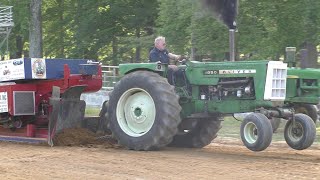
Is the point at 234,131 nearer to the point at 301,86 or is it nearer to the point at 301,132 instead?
the point at 301,86

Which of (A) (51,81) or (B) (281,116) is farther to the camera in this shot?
(A) (51,81)

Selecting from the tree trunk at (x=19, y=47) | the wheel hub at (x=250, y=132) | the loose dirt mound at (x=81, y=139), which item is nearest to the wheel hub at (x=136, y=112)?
the loose dirt mound at (x=81, y=139)

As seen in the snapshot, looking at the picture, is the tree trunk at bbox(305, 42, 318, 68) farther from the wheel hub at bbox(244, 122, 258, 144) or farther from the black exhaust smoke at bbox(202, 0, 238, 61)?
the wheel hub at bbox(244, 122, 258, 144)

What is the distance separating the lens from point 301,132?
8.73 meters

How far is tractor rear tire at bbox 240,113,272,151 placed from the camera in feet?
27.2

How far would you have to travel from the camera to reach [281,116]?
880 centimetres

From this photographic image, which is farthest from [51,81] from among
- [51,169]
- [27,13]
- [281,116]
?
[27,13]

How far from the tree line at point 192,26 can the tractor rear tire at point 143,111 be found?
779 cm

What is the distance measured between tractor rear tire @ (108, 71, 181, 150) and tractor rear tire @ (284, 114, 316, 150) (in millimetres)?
1726

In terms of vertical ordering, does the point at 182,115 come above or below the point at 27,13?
below

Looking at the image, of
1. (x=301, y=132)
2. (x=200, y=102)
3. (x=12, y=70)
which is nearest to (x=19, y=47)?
(x=12, y=70)

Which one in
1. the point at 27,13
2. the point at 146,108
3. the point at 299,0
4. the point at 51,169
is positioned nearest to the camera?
the point at 51,169

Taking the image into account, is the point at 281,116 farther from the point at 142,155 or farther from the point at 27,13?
the point at 27,13

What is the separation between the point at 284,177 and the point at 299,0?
10.4 metres
